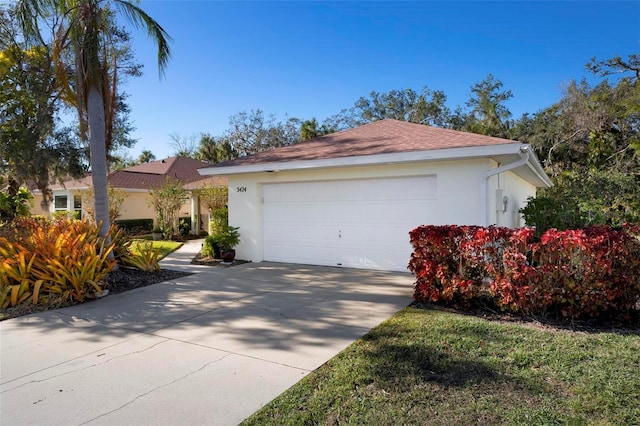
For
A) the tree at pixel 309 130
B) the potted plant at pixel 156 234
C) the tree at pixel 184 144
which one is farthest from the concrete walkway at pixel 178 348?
the tree at pixel 184 144

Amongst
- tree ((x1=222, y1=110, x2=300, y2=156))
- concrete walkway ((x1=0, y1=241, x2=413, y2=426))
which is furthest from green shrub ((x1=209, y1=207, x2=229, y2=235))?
tree ((x1=222, y1=110, x2=300, y2=156))

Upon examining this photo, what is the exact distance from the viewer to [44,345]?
4.57 m

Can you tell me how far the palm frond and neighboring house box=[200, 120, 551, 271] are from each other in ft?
10.5

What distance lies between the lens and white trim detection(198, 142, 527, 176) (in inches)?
293

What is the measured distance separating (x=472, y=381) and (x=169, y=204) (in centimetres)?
1656

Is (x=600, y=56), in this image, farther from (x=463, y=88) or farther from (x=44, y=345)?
(x=44, y=345)

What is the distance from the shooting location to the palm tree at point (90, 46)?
7.97 m

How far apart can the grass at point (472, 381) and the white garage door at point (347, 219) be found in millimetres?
4380

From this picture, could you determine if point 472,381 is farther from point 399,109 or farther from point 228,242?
point 399,109

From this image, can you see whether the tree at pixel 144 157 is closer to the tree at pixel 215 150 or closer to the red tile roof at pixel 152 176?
the tree at pixel 215 150

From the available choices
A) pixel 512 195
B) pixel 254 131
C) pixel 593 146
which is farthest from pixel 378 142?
pixel 254 131

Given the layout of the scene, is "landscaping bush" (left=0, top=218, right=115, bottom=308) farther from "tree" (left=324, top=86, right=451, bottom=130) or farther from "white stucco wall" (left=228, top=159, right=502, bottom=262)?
"tree" (left=324, top=86, right=451, bottom=130)

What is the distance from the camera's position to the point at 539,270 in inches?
200

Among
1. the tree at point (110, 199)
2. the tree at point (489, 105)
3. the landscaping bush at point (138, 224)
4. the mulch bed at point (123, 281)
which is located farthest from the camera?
the tree at point (489, 105)
